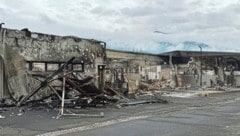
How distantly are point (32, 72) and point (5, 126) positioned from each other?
11.0m

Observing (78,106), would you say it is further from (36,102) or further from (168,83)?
(168,83)

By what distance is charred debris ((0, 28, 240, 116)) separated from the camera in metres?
22.3

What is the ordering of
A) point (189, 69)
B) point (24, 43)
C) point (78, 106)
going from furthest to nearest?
point (189, 69) → point (24, 43) → point (78, 106)

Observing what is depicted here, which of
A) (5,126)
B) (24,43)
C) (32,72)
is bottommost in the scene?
(5,126)

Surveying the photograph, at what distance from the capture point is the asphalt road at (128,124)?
43.3 ft

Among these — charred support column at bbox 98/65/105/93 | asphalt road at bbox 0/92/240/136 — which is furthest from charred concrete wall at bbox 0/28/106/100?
asphalt road at bbox 0/92/240/136

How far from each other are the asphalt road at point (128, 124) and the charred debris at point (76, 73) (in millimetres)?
1631

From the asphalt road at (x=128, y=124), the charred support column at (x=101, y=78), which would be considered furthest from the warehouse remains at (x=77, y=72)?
the asphalt road at (x=128, y=124)

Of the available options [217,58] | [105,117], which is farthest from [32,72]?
[217,58]

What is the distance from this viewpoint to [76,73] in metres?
28.9

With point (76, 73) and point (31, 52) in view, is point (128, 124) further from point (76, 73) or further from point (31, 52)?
point (76, 73)

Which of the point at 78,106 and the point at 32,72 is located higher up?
the point at 32,72

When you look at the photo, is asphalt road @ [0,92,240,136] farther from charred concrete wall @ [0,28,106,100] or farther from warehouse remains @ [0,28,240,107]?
charred concrete wall @ [0,28,106,100]

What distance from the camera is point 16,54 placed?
976 inches
